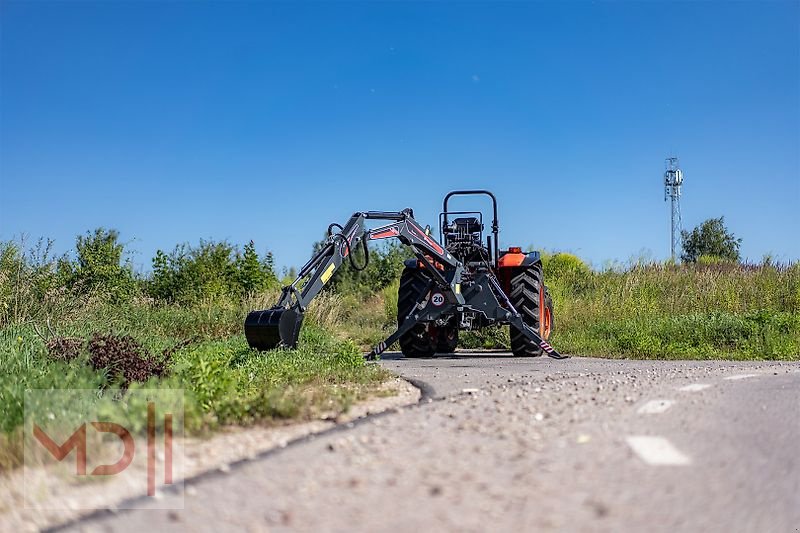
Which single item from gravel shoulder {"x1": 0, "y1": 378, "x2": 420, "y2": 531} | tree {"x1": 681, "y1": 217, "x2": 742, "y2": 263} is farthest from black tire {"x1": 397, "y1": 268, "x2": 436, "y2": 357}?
tree {"x1": 681, "y1": 217, "x2": 742, "y2": 263}

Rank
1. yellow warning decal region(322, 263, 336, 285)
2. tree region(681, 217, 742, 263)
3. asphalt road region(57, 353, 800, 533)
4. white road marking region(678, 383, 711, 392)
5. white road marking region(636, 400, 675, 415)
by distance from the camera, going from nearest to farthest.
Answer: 1. asphalt road region(57, 353, 800, 533)
2. white road marking region(636, 400, 675, 415)
3. white road marking region(678, 383, 711, 392)
4. yellow warning decal region(322, 263, 336, 285)
5. tree region(681, 217, 742, 263)

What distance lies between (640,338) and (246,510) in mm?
12311

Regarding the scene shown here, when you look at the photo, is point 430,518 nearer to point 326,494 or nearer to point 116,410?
point 326,494

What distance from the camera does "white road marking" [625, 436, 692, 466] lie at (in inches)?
169

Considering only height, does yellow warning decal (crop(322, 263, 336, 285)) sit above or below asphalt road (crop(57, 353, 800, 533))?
above

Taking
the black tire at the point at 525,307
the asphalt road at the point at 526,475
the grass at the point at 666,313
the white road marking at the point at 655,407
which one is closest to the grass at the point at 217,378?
the asphalt road at the point at 526,475

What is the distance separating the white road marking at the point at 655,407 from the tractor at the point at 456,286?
6.55 metres

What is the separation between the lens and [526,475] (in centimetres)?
408

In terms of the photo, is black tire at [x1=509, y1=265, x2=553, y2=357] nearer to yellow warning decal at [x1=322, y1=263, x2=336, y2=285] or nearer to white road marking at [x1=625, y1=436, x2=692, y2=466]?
yellow warning decal at [x1=322, y1=263, x2=336, y2=285]

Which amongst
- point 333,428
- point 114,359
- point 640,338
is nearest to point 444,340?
point 640,338

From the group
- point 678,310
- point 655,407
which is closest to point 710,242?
point 678,310

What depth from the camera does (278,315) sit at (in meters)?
10.7

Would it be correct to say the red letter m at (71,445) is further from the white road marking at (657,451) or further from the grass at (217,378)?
the white road marking at (657,451)

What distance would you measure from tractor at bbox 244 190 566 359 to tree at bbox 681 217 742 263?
124 feet
